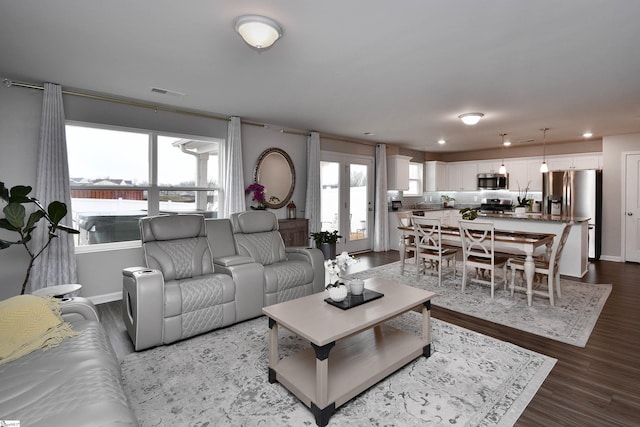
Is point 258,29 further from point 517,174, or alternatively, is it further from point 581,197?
point 517,174

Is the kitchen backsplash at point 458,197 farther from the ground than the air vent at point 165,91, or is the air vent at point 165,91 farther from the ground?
the air vent at point 165,91

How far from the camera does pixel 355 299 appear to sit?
248 centimetres

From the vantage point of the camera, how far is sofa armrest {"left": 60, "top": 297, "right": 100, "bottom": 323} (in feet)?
7.22

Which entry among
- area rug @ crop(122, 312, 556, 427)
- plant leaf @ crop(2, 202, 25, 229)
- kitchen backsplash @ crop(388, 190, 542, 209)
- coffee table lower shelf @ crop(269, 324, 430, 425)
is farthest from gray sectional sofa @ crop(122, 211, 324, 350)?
kitchen backsplash @ crop(388, 190, 542, 209)

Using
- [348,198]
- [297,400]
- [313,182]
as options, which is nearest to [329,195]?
[348,198]

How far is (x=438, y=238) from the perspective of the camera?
4570mm

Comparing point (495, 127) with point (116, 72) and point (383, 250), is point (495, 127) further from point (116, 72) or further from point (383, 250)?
point (116, 72)

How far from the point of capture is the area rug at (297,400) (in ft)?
6.27

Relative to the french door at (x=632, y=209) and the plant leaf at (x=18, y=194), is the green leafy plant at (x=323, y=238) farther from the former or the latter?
the french door at (x=632, y=209)

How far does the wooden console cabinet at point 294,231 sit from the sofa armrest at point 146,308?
2.71 m

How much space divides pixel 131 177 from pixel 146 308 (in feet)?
7.61

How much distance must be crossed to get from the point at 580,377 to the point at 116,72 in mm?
4672

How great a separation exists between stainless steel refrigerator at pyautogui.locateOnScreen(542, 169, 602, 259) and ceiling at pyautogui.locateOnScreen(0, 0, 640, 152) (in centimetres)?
196

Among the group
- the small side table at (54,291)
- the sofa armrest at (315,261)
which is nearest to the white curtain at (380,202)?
the sofa armrest at (315,261)
